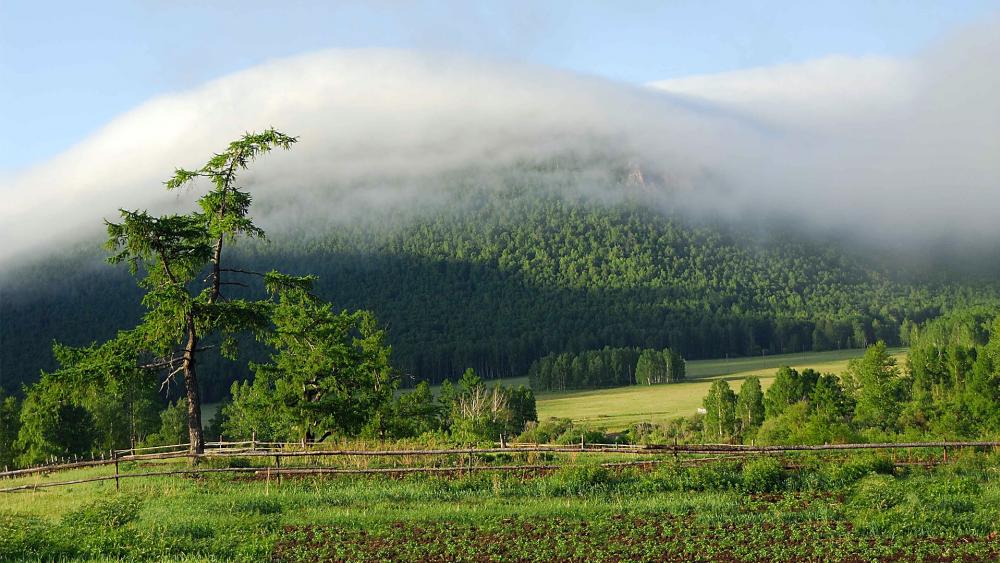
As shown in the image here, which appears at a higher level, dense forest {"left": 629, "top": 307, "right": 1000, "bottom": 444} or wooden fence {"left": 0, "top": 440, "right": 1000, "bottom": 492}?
wooden fence {"left": 0, "top": 440, "right": 1000, "bottom": 492}

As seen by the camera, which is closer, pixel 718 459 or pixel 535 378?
pixel 718 459

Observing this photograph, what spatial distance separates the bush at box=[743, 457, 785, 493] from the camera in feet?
87.4

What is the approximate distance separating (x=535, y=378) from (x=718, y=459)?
165445 millimetres

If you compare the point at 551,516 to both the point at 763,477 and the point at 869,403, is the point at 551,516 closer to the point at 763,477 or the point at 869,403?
the point at 763,477

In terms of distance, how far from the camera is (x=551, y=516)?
2303 centimetres

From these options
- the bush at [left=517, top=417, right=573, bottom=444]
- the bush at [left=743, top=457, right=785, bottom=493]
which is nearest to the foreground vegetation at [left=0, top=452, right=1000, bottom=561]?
the bush at [left=743, top=457, right=785, bottom=493]

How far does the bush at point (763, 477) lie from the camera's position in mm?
26625

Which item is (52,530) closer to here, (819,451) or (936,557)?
(936,557)

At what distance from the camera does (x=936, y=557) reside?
1831 centimetres

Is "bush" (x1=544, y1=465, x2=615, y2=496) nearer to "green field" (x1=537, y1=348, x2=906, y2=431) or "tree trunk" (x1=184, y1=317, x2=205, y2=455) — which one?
"tree trunk" (x1=184, y1=317, x2=205, y2=455)

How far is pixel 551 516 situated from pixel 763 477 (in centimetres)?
786

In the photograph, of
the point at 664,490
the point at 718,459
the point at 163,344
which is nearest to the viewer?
the point at 664,490

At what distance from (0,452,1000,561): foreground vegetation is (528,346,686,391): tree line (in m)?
160

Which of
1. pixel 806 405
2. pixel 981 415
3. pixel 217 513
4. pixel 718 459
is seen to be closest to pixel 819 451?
pixel 718 459
